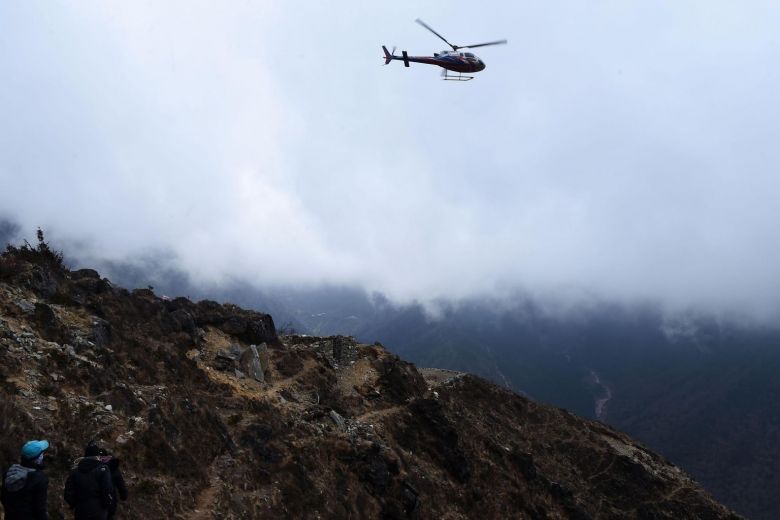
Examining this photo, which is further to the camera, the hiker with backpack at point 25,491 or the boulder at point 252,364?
the boulder at point 252,364

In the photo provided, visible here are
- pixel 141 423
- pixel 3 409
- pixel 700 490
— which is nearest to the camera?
pixel 3 409

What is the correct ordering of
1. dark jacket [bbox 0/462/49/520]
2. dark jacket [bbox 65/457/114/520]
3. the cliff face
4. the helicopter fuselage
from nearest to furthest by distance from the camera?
dark jacket [bbox 0/462/49/520], dark jacket [bbox 65/457/114/520], the cliff face, the helicopter fuselage

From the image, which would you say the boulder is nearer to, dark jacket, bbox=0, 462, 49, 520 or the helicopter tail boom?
dark jacket, bbox=0, 462, 49, 520

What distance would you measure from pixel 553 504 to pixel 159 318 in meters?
36.9

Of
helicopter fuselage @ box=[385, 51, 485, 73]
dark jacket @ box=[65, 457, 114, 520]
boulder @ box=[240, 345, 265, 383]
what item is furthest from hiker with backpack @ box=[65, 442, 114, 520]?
helicopter fuselage @ box=[385, 51, 485, 73]

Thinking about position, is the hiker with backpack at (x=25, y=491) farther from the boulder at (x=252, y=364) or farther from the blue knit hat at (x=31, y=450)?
the boulder at (x=252, y=364)

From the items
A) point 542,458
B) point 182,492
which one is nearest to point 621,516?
point 542,458

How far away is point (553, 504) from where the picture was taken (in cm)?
→ 4559

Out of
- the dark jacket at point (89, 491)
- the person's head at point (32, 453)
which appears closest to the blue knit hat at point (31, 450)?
→ the person's head at point (32, 453)

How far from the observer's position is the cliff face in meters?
20.9

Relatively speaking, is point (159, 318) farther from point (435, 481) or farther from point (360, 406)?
point (435, 481)

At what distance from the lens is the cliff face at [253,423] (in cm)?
2092

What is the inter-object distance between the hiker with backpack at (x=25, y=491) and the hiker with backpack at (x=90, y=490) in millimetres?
994

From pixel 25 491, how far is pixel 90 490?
1549 mm
